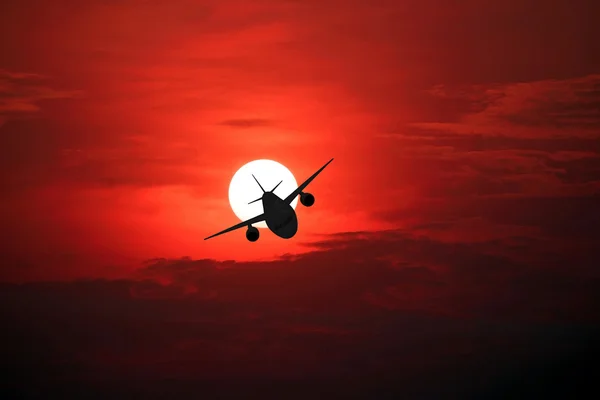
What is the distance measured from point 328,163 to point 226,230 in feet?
58.8

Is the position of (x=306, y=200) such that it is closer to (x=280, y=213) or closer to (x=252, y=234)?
(x=280, y=213)

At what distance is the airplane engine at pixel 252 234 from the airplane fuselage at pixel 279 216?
3.99 metres

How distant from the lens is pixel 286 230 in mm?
184500

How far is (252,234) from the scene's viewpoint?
18812cm

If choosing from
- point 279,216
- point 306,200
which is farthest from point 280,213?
point 306,200

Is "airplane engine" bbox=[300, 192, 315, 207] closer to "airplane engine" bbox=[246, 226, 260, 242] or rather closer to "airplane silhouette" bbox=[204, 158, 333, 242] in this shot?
"airplane silhouette" bbox=[204, 158, 333, 242]

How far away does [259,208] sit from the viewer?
611 ft

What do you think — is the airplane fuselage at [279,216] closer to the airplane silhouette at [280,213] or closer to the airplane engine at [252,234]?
the airplane silhouette at [280,213]

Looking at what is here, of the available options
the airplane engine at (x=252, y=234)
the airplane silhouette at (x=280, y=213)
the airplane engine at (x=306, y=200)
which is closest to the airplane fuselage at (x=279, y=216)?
the airplane silhouette at (x=280, y=213)

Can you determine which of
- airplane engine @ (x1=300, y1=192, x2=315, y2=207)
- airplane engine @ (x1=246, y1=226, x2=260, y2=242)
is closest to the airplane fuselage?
airplane engine @ (x1=300, y1=192, x2=315, y2=207)

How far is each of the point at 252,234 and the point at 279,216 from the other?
5.89m

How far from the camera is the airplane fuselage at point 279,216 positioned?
604 ft

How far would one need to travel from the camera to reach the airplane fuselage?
184000 millimetres

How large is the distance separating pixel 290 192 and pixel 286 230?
201 inches
